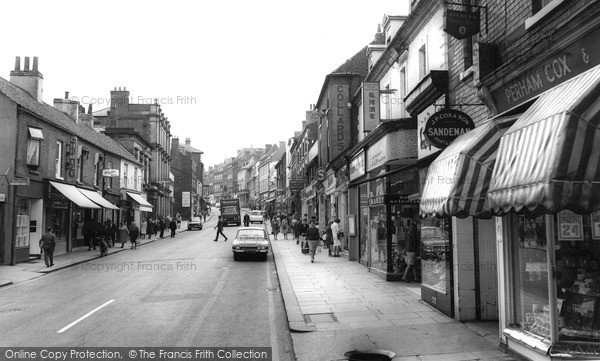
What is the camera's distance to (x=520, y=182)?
4.90 m

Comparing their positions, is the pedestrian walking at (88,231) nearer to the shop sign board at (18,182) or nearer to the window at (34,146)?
the window at (34,146)

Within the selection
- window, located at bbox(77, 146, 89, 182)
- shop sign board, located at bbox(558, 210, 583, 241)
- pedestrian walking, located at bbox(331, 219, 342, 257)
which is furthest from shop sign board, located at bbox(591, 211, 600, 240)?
window, located at bbox(77, 146, 89, 182)

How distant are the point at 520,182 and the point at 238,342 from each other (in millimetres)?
5270

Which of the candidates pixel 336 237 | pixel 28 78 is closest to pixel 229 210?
pixel 28 78

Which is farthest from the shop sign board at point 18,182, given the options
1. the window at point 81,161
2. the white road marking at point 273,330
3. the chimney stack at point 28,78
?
the white road marking at point 273,330

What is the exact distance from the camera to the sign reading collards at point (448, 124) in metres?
8.75

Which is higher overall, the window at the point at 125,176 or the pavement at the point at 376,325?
the window at the point at 125,176

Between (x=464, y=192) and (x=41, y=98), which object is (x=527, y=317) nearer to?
(x=464, y=192)

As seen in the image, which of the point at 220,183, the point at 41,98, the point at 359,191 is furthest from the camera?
the point at 220,183

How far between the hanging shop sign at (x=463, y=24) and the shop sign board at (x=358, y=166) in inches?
378

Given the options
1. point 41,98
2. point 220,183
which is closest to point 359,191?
point 41,98

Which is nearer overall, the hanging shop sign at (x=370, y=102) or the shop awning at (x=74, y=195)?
the hanging shop sign at (x=370, y=102)

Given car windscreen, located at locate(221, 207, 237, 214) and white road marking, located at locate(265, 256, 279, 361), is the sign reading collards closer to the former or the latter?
white road marking, located at locate(265, 256, 279, 361)

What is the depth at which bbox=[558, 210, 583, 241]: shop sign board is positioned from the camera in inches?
238
